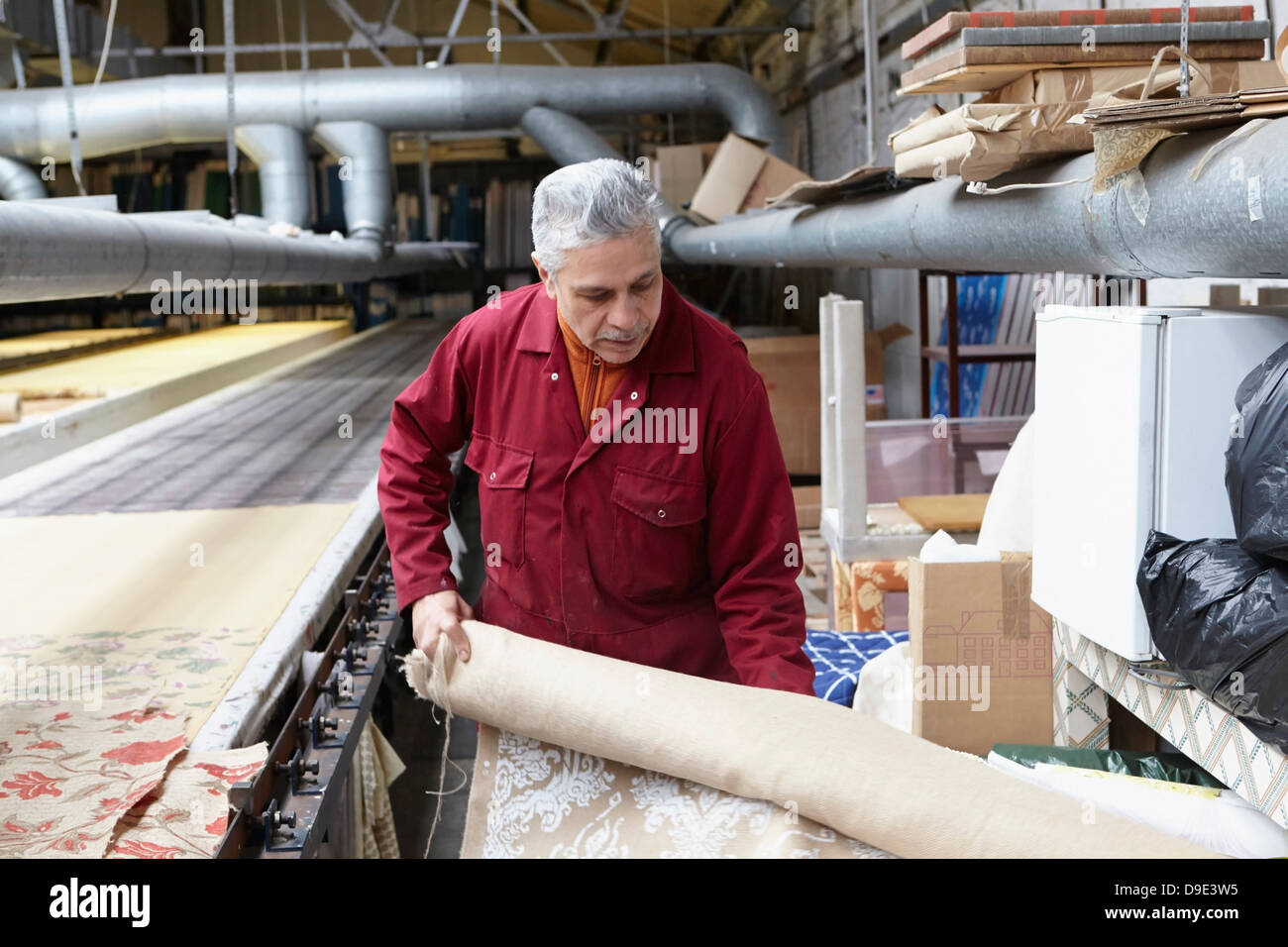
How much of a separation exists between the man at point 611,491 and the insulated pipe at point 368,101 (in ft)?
22.3

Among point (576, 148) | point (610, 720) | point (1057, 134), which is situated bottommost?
point (610, 720)

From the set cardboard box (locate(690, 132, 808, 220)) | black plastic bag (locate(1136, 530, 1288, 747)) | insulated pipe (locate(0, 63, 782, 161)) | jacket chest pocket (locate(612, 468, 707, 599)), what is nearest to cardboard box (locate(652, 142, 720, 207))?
insulated pipe (locate(0, 63, 782, 161))

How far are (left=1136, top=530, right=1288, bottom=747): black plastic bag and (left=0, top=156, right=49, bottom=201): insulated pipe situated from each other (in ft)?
27.1

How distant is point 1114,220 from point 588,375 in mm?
763

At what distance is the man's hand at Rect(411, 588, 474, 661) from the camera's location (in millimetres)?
1533

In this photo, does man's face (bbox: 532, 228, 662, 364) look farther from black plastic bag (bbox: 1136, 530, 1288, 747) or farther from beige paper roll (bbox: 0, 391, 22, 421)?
beige paper roll (bbox: 0, 391, 22, 421)

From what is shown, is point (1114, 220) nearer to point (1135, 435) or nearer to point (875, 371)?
point (1135, 435)

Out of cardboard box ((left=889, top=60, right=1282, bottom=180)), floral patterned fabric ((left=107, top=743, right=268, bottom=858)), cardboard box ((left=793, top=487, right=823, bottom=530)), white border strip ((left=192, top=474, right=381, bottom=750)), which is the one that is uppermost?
cardboard box ((left=889, top=60, right=1282, bottom=180))

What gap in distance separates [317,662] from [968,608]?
129 centimetres

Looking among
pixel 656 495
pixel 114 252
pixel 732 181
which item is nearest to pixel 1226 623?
pixel 656 495

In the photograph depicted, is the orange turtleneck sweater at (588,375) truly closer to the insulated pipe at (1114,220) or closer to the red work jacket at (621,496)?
the red work jacket at (621,496)

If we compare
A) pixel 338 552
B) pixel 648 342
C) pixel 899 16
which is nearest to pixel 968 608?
pixel 648 342

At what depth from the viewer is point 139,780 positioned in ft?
5.36

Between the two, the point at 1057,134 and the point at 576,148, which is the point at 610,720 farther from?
the point at 576,148
